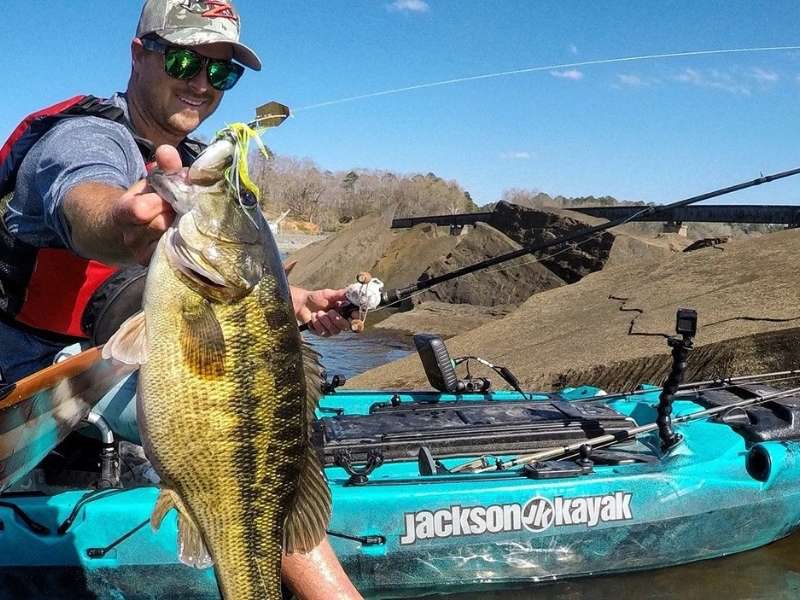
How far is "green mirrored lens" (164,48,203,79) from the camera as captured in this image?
3.11m

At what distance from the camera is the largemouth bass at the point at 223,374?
79.9 inches

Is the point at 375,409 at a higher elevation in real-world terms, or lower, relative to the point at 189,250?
lower

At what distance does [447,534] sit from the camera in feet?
14.9

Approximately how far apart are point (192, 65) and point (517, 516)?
3030 millimetres

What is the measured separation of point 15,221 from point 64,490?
1970 mm

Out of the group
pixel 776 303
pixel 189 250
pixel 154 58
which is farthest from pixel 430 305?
pixel 189 250

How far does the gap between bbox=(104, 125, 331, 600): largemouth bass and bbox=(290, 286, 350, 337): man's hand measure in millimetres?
1428

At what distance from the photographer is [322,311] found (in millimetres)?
3818

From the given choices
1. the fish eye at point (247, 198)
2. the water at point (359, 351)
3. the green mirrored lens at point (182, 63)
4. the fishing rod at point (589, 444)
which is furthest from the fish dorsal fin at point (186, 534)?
the water at point (359, 351)


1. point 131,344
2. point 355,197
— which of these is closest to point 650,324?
point 131,344

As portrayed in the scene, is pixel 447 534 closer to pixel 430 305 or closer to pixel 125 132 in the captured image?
pixel 125 132

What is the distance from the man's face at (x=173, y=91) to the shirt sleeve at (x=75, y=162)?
0.31m

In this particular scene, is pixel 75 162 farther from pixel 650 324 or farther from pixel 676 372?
pixel 650 324

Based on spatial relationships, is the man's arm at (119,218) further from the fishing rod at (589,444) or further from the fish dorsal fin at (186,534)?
the fishing rod at (589,444)
